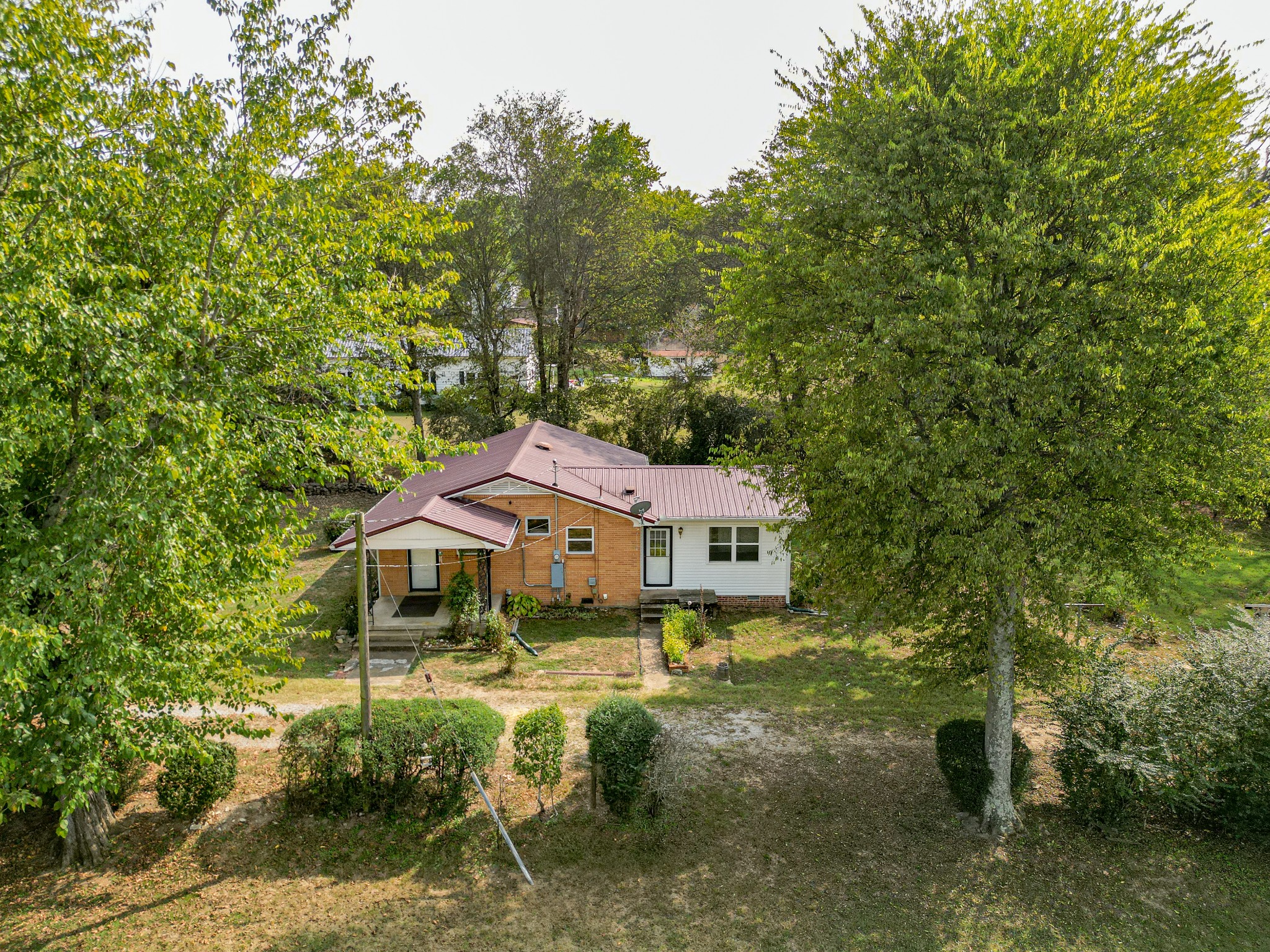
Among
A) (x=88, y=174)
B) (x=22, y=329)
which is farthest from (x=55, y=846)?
(x=88, y=174)

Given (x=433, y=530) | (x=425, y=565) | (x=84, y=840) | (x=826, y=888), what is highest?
(x=433, y=530)

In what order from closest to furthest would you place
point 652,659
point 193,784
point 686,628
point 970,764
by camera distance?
point 193,784 → point 970,764 → point 652,659 → point 686,628

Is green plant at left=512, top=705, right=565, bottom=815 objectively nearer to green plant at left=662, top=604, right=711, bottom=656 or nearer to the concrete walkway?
the concrete walkway

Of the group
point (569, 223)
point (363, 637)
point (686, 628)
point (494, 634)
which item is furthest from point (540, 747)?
point (569, 223)

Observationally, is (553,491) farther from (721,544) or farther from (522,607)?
(721,544)

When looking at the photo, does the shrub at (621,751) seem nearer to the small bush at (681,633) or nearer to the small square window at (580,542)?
the small bush at (681,633)

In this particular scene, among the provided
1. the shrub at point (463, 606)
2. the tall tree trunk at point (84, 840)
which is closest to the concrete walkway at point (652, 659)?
the shrub at point (463, 606)
